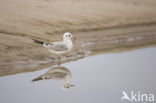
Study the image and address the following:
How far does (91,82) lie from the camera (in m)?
8.27

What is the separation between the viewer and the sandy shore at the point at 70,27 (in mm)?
9188

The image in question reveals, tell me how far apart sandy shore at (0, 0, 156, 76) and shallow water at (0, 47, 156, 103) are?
1.49 ft

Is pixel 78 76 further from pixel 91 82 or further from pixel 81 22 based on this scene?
pixel 81 22

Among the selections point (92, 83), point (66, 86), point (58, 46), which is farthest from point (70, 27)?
point (66, 86)

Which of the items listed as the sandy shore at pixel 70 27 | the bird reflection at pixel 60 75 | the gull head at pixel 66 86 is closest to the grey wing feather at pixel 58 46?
the sandy shore at pixel 70 27

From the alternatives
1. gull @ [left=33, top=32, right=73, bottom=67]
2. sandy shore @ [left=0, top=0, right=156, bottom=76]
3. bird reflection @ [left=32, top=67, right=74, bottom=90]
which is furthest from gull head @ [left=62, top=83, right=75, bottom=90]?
gull @ [left=33, top=32, right=73, bottom=67]

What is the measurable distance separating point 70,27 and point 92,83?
137 inches

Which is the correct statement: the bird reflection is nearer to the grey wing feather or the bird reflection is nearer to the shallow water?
the shallow water

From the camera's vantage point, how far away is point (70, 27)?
449 inches

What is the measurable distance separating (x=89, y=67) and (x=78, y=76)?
54cm

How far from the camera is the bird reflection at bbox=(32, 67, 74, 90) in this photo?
8.08 m

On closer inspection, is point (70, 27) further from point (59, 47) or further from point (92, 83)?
point (92, 83)

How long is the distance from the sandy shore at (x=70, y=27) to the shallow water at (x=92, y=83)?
1.49ft

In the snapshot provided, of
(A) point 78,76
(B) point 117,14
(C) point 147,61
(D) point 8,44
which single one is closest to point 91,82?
(A) point 78,76
